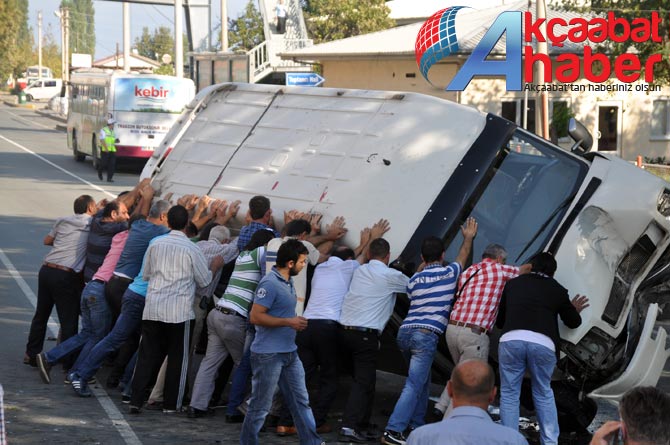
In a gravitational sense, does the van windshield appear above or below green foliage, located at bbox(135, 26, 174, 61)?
below

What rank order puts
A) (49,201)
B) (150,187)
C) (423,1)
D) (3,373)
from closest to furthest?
(3,373)
(150,187)
(49,201)
(423,1)

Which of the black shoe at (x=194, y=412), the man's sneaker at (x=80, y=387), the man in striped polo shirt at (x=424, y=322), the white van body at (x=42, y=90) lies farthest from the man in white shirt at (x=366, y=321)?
the white van body at (x=42, y=90)

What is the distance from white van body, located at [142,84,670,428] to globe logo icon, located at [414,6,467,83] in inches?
841

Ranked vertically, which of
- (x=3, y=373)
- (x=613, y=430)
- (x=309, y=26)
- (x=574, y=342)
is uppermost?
(x=309, y=26)

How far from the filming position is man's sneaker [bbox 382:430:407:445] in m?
8.17

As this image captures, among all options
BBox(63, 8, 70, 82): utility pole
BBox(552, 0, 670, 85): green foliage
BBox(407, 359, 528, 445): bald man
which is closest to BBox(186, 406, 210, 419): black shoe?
BBox(407, 359, 528, 445): bald man

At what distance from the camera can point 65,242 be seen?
10.3 metres

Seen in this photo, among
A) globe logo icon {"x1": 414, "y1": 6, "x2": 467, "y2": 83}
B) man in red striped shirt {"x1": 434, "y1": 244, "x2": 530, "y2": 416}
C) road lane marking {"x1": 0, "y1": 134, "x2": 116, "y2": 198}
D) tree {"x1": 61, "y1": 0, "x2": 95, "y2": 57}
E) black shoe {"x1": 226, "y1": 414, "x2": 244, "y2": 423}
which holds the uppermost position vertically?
tree {"x1": 61, "y1": 0, "x2": 95, "y2": 57}

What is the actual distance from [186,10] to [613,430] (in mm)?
41813

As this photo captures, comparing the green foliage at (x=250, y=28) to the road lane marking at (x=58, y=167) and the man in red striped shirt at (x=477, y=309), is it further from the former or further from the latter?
the man in red striped shirt at (x=477, y=309)

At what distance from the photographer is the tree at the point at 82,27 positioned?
17693cm

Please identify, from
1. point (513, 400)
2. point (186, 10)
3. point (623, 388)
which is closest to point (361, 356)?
point (513, 400)

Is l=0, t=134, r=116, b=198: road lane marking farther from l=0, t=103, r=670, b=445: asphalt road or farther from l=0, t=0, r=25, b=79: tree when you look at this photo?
l=0, t=0, r=25, b=79: tree

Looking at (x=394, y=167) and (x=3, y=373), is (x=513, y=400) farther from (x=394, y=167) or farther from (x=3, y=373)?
(x=3, y=373)
